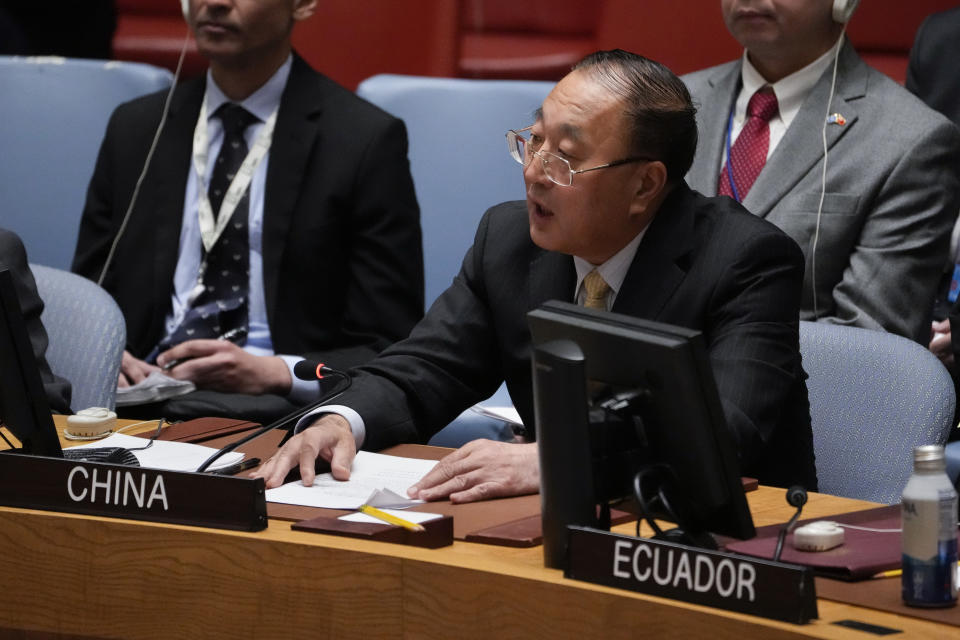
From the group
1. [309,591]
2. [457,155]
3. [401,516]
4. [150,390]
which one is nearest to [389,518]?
[401,516]

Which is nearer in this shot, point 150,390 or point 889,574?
point 889,574

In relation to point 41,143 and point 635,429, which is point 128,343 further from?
point 635,429

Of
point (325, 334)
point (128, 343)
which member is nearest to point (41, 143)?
point (128, 343)

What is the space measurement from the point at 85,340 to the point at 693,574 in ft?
5.40

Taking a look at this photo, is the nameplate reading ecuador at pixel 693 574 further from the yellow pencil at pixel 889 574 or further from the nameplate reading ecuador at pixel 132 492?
the nameplate reading ecuador at pixel 132 492

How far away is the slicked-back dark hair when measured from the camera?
2168mm

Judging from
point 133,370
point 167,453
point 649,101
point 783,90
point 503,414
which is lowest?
point 133,370

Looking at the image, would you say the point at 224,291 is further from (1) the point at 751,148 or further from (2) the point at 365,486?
(2) the point at 365,486

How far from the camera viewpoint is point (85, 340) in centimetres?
275

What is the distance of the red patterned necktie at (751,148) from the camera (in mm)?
3168

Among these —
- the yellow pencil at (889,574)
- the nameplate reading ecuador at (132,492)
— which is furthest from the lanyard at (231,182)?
the yellow pencil at (889,574)

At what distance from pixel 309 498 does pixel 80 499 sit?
285 mm

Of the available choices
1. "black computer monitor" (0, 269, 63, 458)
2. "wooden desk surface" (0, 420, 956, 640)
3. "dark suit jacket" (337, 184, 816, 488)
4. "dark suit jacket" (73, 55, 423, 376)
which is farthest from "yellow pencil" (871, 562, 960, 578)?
A: "dark suit jacket" (73, 55, 423, 376)

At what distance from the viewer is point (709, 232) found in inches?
87.7
